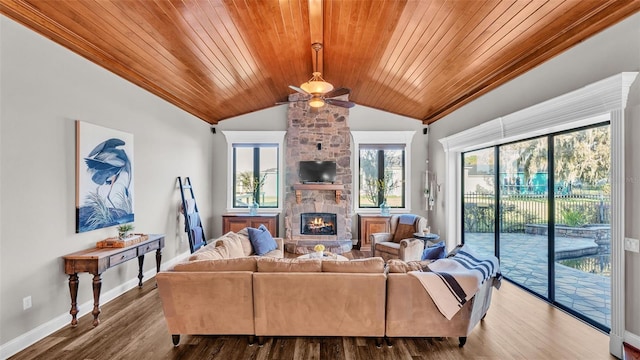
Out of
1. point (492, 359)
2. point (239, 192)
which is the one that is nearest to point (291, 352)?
point (492, 359)

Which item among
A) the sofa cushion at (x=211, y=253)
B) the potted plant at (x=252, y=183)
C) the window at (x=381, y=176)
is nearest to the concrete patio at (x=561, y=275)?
the window at (x=381, y=176)

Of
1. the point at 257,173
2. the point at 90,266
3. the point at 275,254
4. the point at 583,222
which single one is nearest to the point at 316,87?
the point at 275,254

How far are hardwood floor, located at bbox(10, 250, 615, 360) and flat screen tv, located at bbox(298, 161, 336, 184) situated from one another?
411 centimetres

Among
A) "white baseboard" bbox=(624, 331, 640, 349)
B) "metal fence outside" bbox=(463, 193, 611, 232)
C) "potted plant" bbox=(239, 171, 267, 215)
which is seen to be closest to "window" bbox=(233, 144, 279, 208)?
"potted plant" bbox=(239, 171, 267, 215)

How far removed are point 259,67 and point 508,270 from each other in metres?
5.10

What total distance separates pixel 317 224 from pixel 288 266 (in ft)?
13.7

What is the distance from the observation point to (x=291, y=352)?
8.57ft

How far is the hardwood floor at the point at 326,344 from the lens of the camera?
257 cm

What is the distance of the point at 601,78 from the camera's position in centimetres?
267

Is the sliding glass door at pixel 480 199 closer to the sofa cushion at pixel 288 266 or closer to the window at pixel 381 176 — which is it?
the window at pixel 381 176

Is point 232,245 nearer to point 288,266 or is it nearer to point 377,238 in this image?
point 288,266

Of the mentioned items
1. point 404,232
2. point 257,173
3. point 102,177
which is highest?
point 257,173

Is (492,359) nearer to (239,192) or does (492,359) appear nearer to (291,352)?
(291,352)

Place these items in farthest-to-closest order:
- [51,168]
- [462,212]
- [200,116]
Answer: [200,116] → [462,212] → [51,168]
